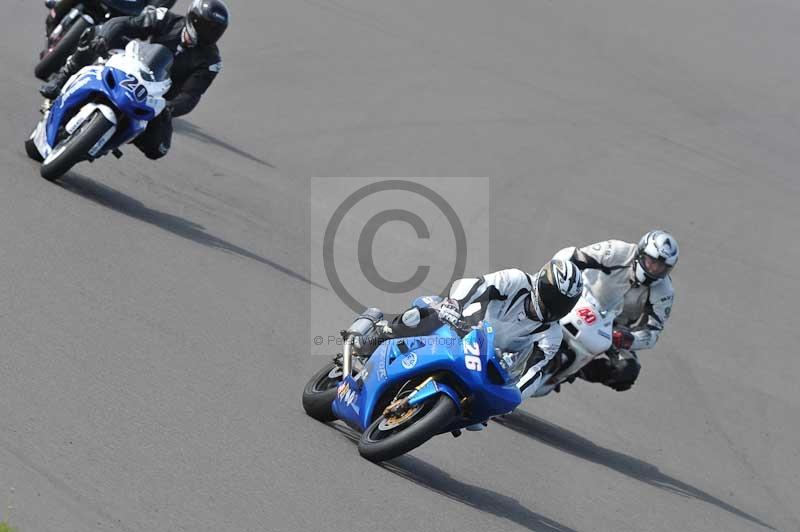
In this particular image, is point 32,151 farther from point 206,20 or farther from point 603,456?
point 603,456

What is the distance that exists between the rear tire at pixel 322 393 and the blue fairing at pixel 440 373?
0.18 m

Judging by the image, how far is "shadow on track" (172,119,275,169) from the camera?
578 inches

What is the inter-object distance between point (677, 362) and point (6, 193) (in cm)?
643

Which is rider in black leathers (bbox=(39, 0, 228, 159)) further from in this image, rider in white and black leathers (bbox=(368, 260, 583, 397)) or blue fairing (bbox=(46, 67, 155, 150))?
rider in white and black leathers (bbox=(368, 260, 583, 397))

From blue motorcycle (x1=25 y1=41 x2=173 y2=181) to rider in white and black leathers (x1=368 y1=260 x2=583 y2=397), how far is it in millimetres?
3330

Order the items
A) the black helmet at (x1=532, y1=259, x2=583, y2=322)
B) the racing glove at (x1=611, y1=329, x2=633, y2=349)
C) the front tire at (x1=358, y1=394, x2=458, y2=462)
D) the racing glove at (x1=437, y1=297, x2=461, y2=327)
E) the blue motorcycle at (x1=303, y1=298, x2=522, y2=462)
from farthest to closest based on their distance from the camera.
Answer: the racing glove at (x1=611, y1=329, x2=633, y2=349), the black helmet at (x1=532, y1=259, x2=583, y2=322), the racing glove at (x1=437, y1=297, x2=461, y2=327), the blue motorcycle at (x1=303, y1=298, x2=522, y2=462), the front tire at (x1=358, y1=394, x2=458, y2=462)

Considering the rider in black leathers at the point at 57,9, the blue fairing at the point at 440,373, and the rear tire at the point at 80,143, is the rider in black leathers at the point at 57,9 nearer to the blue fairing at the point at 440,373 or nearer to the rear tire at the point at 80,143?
the rear tire at the point at 80,143

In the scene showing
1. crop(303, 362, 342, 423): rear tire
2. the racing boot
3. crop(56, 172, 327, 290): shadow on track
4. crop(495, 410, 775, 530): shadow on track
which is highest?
the racing boot

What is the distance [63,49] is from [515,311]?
6346 mm

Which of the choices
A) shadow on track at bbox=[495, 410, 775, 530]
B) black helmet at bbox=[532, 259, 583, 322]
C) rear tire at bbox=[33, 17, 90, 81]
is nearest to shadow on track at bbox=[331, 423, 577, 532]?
black helmet at bbox=[532, 259, 583, 322]

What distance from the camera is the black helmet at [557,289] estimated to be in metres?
8.09

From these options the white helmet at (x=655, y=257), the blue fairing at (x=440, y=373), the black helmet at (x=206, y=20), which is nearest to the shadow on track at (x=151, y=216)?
the black helmet at (x=206, y=20)

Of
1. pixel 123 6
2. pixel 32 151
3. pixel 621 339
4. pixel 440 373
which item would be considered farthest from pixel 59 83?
pixel 440 373

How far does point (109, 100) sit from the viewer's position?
34.0 ft
